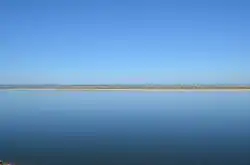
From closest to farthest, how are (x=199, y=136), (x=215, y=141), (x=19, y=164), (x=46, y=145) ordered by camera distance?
(x=19, y=164)
(x=46, y=145)
(x=215, y=141)
(x=199, y=136)

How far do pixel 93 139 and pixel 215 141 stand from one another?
7170mm

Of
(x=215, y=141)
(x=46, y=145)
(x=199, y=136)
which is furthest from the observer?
(x=199, y=136)

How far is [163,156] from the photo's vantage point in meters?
18.4

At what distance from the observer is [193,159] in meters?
17.6

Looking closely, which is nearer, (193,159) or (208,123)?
(193,159)

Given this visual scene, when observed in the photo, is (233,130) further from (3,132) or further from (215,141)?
(3,132)

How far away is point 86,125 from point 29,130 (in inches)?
191

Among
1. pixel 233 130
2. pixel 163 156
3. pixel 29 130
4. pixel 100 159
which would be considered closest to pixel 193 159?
pixel 163 156

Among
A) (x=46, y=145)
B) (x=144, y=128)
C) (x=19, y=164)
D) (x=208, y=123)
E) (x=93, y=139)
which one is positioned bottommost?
(x=19, y=164)

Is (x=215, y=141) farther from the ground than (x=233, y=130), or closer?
closer

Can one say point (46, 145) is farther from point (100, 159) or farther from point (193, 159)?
point (193, 159)

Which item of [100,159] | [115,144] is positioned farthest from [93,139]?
[100,159]

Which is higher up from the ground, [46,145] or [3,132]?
[3,132]

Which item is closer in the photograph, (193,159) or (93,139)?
(193,159)
